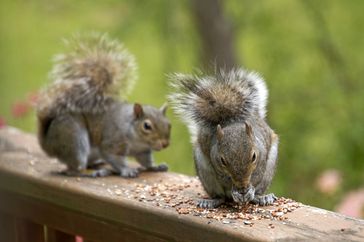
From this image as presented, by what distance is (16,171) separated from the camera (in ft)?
7.68

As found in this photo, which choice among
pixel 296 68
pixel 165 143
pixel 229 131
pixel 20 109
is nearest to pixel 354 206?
pixel 165 143

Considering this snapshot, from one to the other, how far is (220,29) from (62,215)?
2.80m

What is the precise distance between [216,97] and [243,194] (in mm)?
313

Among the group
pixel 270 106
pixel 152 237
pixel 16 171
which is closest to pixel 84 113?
pixel 16 171

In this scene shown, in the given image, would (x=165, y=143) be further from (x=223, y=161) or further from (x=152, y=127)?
(x=223, y=161)

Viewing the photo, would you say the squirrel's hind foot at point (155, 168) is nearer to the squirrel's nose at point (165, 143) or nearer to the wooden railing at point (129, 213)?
the wooden railing at point (129, 213)

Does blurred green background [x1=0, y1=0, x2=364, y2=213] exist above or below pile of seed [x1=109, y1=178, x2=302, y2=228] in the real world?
above

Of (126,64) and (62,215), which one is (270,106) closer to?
(126,64)

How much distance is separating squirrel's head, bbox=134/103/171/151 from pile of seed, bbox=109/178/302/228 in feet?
2.67

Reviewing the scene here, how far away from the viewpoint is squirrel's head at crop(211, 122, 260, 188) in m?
2.12

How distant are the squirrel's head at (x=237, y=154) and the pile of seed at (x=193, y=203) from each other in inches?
3.4

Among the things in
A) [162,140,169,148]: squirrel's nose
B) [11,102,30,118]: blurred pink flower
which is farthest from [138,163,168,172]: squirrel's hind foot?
[11,102,30,118]: blurred pink flower

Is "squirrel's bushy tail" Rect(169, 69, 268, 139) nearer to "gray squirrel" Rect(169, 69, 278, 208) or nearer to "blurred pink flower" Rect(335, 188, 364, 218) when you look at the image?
"gray squirrel" Rect(169, 69, 278, 208)

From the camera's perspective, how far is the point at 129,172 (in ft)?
8.68
